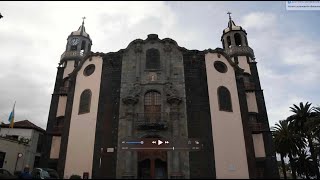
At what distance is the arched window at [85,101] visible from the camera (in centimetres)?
3266

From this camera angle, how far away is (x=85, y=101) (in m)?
33.2

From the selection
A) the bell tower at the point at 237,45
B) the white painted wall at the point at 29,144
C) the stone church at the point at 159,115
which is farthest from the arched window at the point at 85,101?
the bell tower at the point at 237,45

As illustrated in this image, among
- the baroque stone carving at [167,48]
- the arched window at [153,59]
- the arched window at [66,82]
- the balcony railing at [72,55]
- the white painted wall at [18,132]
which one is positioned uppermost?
the balcony railing at [72,55]

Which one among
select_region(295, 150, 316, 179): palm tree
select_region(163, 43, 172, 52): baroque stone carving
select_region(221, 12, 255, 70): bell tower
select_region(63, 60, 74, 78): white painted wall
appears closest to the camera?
select_region(163, 43, 172, 52): baroque stone carving

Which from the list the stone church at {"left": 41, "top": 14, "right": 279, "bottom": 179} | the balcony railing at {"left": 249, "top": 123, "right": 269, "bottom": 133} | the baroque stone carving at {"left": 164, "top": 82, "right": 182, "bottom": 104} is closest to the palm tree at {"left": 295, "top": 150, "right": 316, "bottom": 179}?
the balcony railing at {"left": 249, "top": 123, "right": 269, "bottom": 133}

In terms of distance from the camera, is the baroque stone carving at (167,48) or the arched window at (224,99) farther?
the baroque stone carving at (167,48)

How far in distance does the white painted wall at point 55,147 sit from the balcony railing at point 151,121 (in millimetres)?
10919

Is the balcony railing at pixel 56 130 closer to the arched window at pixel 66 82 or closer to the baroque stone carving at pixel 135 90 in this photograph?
the arched window at pixel 66 82

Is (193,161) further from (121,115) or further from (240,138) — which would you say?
(121,115)

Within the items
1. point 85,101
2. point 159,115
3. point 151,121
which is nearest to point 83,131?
point 85,101

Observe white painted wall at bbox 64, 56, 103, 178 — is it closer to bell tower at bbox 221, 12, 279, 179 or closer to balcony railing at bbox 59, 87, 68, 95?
balcony railing at bbox 59, 87, 68, 95

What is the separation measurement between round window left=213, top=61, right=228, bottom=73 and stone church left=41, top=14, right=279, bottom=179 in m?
0.09

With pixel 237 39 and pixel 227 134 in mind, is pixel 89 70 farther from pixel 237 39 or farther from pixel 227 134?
pixel 237 39

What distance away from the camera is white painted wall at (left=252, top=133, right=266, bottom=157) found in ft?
103
